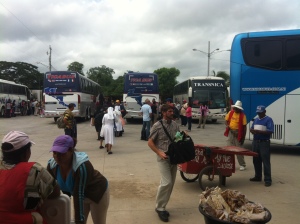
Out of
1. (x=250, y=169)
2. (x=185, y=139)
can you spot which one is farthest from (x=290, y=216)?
(x=250, y=169)

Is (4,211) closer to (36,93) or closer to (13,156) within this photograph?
(13,156)

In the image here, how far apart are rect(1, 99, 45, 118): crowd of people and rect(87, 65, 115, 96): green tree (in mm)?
43139

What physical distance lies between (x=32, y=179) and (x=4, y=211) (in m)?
0.30

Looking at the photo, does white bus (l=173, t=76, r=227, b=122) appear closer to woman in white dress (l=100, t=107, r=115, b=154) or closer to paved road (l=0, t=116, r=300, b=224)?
paved road (l=0, t=116, r=300, b=224)

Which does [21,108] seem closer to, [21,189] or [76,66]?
[21,189]

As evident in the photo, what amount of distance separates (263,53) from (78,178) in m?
9.50

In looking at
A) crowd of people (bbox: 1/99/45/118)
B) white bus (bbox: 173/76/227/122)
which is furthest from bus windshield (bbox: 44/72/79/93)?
white bus (bbox: 173/76/227/122)

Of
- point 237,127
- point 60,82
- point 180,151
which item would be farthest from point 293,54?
point 60,82

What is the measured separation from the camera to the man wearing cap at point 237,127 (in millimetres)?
8555

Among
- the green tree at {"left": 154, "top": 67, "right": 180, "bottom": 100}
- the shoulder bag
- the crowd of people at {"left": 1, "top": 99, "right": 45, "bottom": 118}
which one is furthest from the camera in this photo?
the green tree at {"left": 154, "top": 67, "right": 180, "bottom": 100}

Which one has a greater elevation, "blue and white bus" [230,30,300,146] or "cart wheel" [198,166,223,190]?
"blue and white bus" [230,30,300,146]

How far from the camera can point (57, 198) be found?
2723mm

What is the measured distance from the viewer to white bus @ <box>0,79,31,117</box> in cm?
3092

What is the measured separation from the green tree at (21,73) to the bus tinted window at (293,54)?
65599 mm
